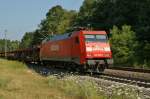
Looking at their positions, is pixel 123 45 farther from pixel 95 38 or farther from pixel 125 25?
pixel 95 38

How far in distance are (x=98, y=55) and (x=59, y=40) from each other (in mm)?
7934

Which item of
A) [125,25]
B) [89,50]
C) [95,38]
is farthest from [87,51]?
[125,25]

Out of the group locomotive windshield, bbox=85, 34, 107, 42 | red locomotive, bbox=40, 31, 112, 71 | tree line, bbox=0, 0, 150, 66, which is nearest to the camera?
red locomotive, bbox=40, 31, 112, 71

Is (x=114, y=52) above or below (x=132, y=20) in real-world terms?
below

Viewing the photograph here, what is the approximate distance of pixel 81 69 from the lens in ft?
101

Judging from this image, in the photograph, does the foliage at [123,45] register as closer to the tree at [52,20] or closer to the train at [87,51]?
the train at [87,51]

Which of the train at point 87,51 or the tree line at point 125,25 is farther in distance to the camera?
the tree line at point 125,25

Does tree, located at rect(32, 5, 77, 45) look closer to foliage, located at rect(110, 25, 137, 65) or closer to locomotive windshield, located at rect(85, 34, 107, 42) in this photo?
foliage, located at rect(110, 25, 137, 65)

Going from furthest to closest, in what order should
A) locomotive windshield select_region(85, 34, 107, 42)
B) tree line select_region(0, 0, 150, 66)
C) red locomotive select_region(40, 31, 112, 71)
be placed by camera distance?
tree line select_region(0, 0, 150, 66), locomotive windshield select_region(85, 34, 107, 42), red locomotive select_region(40, 31, 112, 71)

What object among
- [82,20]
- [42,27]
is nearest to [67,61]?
[82,20]

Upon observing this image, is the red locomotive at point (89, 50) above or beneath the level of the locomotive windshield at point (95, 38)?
beneath

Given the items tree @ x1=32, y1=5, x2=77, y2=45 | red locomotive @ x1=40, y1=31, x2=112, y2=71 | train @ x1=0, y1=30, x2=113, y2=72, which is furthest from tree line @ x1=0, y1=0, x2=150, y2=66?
tree @ x1=32, y1=5, x2=77, y2=45

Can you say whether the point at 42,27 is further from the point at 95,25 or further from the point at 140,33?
the point at 140,33

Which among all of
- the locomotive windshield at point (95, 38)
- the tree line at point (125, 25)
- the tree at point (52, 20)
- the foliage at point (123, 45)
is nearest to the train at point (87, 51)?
the locomotive windshield at point (95, 38)
